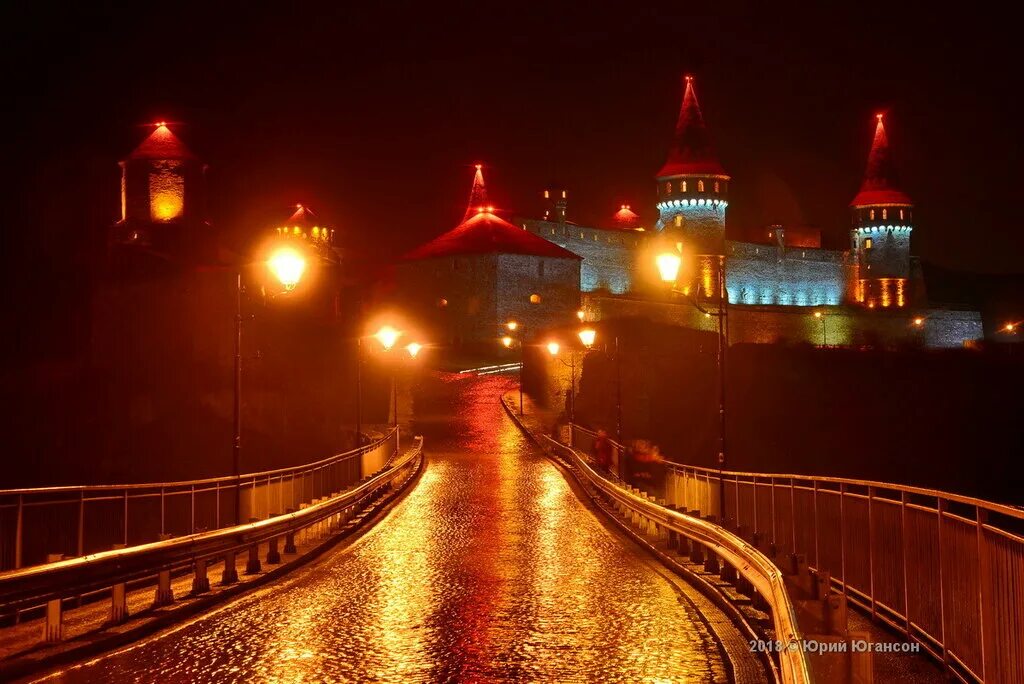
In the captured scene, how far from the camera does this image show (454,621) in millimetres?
9648

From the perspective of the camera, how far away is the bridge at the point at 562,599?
7.10 m

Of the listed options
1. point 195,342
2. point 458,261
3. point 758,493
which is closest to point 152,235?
point 195,342

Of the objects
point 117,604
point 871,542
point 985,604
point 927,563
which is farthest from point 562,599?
point 985,604

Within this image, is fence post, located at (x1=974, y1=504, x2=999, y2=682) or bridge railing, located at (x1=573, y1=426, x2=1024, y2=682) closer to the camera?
bridge railing, located at (x1=573, y1=426, x2=1024, y2=682)

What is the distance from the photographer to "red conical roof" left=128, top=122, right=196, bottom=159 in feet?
211

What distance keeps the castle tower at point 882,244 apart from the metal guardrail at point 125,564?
3843 inches

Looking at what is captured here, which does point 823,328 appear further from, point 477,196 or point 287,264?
point 287,264

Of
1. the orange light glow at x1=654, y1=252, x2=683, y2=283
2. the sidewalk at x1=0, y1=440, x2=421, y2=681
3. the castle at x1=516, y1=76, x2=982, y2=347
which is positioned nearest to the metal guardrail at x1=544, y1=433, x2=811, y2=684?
the orange light glow at x1=654, y1=252, x2=683, y2=283

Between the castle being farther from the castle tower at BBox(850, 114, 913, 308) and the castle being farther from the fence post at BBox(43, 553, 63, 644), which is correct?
the fence post at BBox(43, 553, 63, 644)

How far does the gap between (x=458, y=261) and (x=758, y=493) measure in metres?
67.3

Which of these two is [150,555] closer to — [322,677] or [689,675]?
[322,677]

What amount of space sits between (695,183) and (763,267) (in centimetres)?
1344

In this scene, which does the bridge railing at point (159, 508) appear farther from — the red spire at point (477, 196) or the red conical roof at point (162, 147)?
the red spire at point (477, 196)

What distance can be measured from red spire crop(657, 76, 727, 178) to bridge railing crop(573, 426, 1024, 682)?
3233 inches
